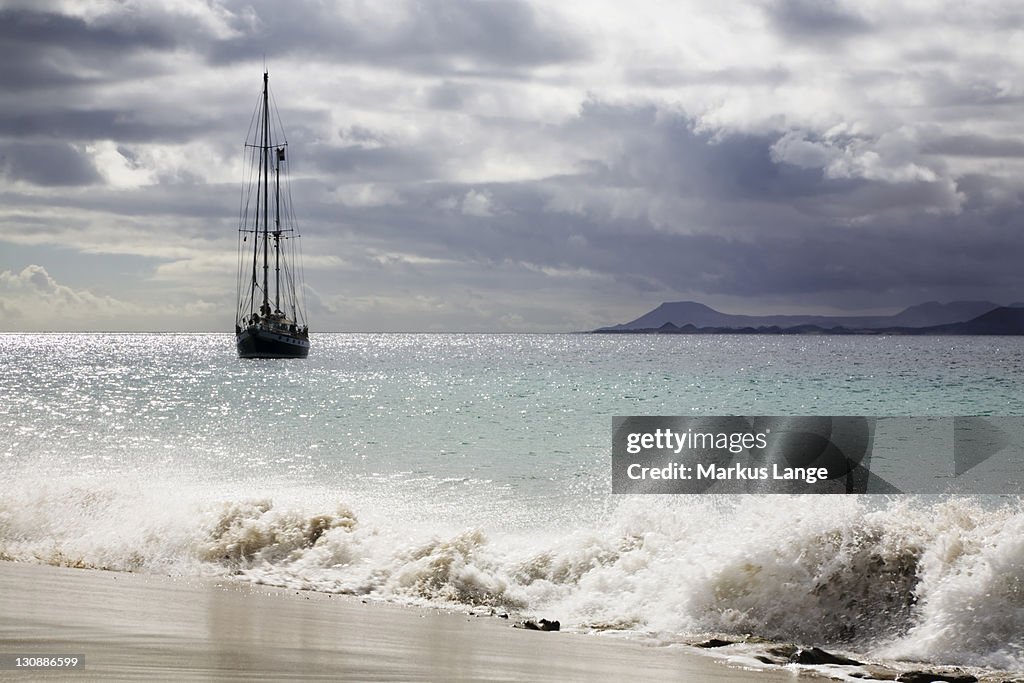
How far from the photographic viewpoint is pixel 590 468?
74.9ft

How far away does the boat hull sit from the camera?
294 ft

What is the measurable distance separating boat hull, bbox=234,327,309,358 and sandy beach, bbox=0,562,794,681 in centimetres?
8067

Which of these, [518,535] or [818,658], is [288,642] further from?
[518,535]

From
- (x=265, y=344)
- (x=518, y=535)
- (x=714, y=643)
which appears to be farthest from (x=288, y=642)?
(x=265, y=344)

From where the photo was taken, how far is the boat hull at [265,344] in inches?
3531

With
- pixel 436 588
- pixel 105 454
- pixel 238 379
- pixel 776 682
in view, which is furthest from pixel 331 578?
pixel 238 379

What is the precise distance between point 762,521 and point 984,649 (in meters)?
2.92

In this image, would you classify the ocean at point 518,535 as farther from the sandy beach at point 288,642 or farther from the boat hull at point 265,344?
the boat hull at point 265,344

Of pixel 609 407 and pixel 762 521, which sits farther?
pixel 609 407

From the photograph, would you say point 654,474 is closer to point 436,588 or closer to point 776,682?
point 436,588

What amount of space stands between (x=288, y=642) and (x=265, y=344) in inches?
3317

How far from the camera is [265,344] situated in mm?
90000

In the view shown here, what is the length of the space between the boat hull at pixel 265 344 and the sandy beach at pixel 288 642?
8067 centimetres

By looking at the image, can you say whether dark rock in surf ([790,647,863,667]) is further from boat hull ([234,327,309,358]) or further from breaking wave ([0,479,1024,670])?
boat hull ([234,327,309,358])
